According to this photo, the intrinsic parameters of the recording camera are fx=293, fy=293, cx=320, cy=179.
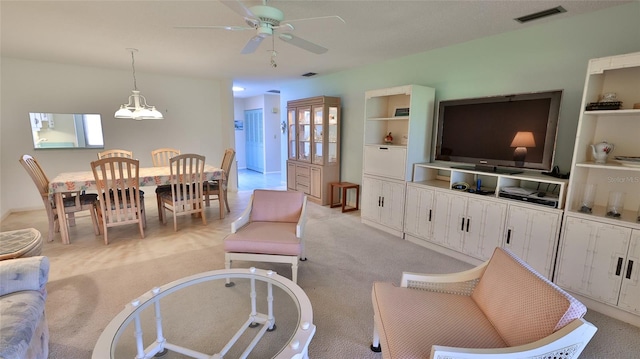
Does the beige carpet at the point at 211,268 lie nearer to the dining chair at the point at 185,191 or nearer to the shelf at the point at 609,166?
the dining chair at the point at 185,191

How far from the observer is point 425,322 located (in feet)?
4.64

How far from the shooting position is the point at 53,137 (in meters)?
4.62

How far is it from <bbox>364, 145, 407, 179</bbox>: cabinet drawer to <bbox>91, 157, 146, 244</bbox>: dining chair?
2.79 metres

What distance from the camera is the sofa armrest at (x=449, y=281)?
1.68 metres

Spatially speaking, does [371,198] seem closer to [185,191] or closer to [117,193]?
[185,191]

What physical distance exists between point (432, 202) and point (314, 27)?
2.18m

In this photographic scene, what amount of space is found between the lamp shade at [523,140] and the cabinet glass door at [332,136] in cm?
276

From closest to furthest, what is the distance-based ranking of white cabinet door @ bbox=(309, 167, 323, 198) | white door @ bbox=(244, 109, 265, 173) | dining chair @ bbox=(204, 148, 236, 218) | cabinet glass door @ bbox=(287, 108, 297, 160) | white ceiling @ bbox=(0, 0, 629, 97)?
white ceiling @ bbox=(0, 0, 629, 97), dining chair @ bbox=(204, 148, 236, 218), white cabinet door @ bbox=(309, 167, 323, 198), cabinet glass door @ bbox=(287, 108, 297, 160), white door @ bbox=(244, 109, 265, 173)

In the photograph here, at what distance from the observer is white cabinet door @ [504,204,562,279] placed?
7.80 feet

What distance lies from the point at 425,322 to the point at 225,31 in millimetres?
2983

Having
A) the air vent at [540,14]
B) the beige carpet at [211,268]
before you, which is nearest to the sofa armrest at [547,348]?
the beige carpet at [211,268]

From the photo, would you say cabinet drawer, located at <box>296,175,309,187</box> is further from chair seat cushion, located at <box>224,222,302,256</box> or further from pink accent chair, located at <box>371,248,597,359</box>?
pink accent chair, located at <box>371,248,597,359</box>

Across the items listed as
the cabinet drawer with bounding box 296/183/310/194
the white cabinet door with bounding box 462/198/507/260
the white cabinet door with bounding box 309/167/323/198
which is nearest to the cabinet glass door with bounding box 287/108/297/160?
the cabinet drawer with bounding box 296/183/310/194

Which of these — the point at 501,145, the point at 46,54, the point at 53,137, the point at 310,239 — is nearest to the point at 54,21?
the point at 46,54
